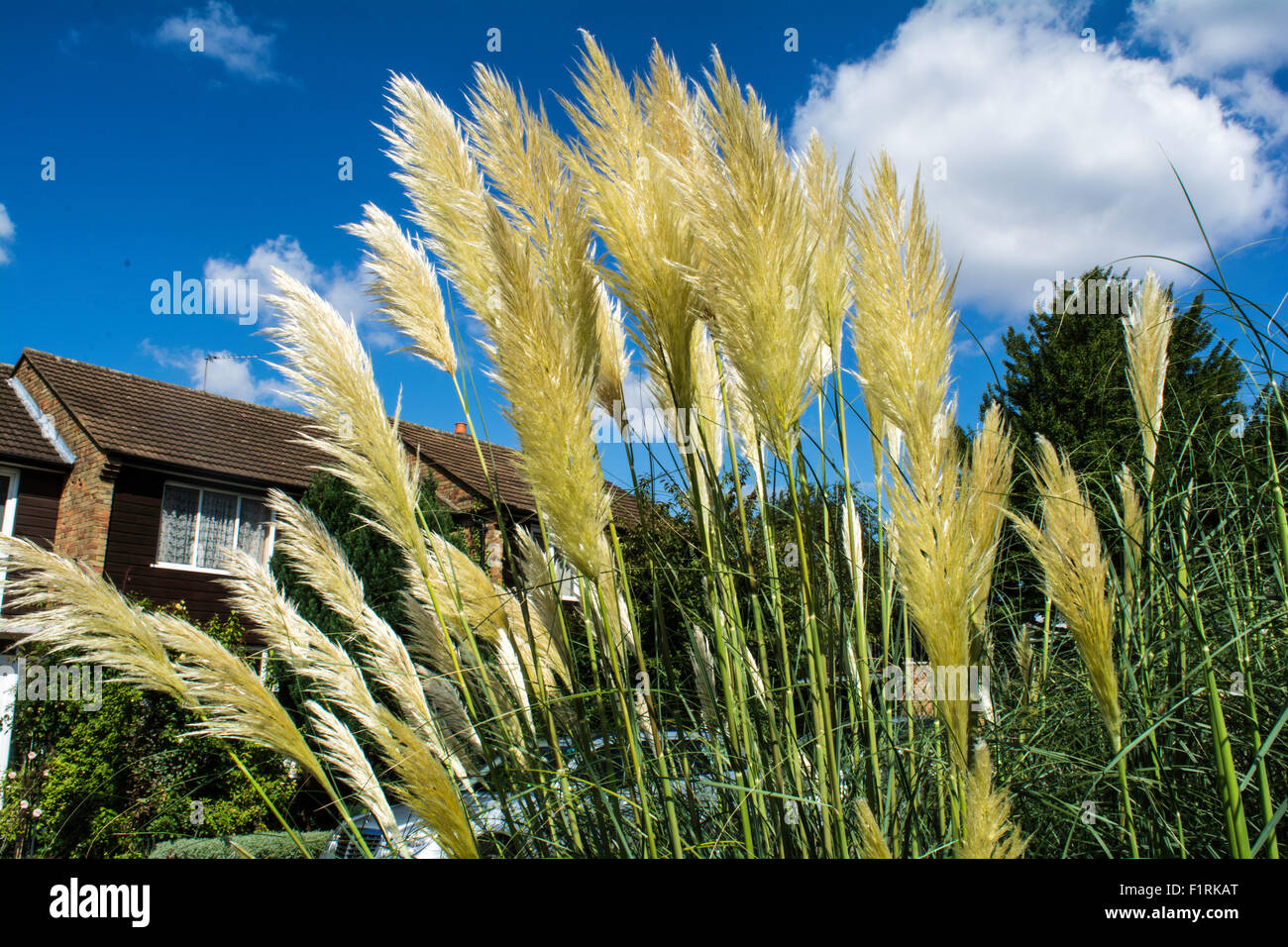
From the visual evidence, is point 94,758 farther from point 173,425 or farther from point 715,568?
point 715,568

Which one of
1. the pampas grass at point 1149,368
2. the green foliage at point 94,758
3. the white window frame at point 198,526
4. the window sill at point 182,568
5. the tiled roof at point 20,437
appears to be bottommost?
the green foliage at point 94,758

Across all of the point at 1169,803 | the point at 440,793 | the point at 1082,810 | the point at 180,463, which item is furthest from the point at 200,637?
the point at 180,463

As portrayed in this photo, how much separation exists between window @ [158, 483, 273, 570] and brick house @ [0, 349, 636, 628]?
0.8 inches

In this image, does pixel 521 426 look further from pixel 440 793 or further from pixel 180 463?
pixel 180 463

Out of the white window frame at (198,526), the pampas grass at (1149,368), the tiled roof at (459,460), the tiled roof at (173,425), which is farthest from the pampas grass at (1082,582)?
the white window frame at (198,526)

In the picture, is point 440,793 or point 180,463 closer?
point 440,793

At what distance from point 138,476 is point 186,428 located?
220 cm

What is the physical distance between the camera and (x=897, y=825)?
77.9 inches

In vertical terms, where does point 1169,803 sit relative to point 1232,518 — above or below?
below

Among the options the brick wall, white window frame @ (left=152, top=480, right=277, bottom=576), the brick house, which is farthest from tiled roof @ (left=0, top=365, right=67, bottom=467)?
white window frame @ (left=152, top=480, right=277, bottom=576)

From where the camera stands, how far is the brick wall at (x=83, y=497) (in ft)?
46.9

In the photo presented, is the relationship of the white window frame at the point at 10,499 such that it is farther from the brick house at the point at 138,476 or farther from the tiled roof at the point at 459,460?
the tiled roof at the point at 459,460

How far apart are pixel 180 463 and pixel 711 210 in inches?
647

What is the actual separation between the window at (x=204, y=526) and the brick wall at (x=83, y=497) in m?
1.15
